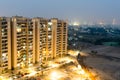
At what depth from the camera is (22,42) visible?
3378cm

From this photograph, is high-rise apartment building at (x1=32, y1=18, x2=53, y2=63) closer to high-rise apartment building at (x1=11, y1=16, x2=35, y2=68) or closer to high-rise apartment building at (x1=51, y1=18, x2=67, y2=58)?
high-rise apartment building at (x1=51, y1=18, x2=67, y2=58)

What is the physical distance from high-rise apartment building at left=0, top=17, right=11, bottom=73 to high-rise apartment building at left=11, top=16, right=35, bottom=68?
3.47 feet

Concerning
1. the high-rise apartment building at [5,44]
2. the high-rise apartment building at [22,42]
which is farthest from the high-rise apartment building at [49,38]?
the high-rise apartment building at [5,44]

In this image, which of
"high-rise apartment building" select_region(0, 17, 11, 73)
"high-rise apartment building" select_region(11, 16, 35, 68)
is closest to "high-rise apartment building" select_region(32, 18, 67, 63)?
"high-rise apartment building" select_region(11, 16, 35, 68)

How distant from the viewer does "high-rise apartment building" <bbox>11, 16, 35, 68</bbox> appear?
1270 inches

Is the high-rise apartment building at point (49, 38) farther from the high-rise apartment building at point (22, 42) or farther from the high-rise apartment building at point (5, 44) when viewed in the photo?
the high-rise apartment building at point (5, 44)

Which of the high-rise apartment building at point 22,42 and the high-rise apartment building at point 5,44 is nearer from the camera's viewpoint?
the high-rise apartment building at point 5,44

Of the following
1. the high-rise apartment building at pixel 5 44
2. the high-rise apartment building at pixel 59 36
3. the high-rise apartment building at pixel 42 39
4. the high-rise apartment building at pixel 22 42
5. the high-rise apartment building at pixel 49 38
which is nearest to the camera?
the high-rise apartment building at pixel 5 44

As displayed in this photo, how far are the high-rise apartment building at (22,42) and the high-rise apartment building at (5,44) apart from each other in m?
1.06

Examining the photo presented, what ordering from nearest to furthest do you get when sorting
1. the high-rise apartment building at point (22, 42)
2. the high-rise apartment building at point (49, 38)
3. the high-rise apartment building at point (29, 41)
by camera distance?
the high-rise apartment building at point (29, 41)
the high-rise apartment building at point (22, 42)
the high-rise apartment building at point (49, 38)

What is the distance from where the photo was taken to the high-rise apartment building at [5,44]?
3027 cm

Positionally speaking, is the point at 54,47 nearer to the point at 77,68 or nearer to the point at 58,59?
the point at 58,59

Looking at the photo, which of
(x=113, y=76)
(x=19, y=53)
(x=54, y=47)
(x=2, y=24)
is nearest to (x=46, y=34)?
(x=54, y=47)

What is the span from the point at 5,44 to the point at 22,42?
354 centimetres
